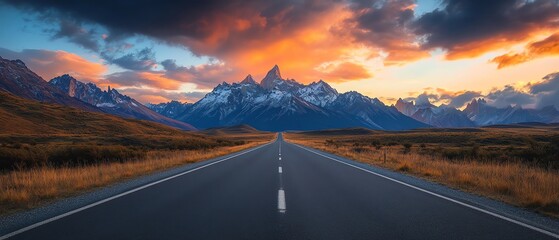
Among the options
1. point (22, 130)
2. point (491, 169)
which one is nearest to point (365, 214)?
point (491, 169)

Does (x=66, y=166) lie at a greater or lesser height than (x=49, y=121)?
lesser

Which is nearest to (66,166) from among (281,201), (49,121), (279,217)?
(281,201)

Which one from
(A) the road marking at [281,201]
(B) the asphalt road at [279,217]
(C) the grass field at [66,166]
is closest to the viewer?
(B) the asphalt road at [279,217]

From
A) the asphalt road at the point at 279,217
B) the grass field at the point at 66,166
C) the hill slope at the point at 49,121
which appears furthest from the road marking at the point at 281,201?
the hill slope at the point at 49,121

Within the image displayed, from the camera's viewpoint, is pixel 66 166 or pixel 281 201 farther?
pixel 66 166

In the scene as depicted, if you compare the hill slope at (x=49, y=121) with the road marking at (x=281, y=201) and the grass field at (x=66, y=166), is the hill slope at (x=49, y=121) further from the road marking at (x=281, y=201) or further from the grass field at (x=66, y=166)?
the road marking at (x=281, y=201)

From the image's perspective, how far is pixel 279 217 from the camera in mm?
7074

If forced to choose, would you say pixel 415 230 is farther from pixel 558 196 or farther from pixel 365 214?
pixel 558 196

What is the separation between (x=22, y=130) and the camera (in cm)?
7356

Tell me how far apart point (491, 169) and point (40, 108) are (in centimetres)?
11859

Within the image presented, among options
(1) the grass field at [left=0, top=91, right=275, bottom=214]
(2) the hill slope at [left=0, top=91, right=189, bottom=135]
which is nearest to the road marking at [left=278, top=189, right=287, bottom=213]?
(1) the grass field at [left=0, top=91, right=275, bottom=214]

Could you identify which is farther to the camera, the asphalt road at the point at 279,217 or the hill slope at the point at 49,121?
the hill slope at the point at 49,121

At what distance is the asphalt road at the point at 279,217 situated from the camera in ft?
19.3

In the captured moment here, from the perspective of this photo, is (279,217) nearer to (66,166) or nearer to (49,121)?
(66,166)
